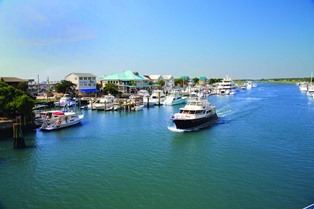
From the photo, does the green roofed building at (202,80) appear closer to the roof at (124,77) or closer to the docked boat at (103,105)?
the roof at (124,77)

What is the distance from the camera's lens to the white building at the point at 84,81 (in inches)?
3494

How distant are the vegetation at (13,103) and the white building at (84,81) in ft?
165

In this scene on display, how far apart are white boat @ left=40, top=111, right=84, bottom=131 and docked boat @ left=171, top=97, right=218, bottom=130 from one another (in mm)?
16124

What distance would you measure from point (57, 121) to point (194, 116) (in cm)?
2023

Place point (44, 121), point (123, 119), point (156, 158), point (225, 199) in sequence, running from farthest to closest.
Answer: point (123, 119) → point (44, 121) → point (156, 158) → point (225, 199)

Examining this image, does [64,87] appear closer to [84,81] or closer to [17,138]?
[84,81]

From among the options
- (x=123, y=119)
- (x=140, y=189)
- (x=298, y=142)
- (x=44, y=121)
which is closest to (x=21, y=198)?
(x=140, y=189)

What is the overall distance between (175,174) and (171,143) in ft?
30.7

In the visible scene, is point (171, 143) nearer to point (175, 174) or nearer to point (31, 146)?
point (175, 174)

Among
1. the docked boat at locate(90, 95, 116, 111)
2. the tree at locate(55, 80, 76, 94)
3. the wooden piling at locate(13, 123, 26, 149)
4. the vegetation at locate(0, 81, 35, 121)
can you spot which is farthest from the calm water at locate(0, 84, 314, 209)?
the tree at locate(55, 80, 76, 94)

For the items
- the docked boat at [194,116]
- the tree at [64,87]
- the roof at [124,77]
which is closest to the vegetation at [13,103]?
the docked boat at [194,116]

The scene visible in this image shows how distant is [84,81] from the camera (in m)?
90.8

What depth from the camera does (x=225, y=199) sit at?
1641 cm

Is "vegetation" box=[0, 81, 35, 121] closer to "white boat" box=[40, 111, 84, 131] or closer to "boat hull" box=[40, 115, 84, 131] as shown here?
"white boat" box=[40, 111, 84, 131]
